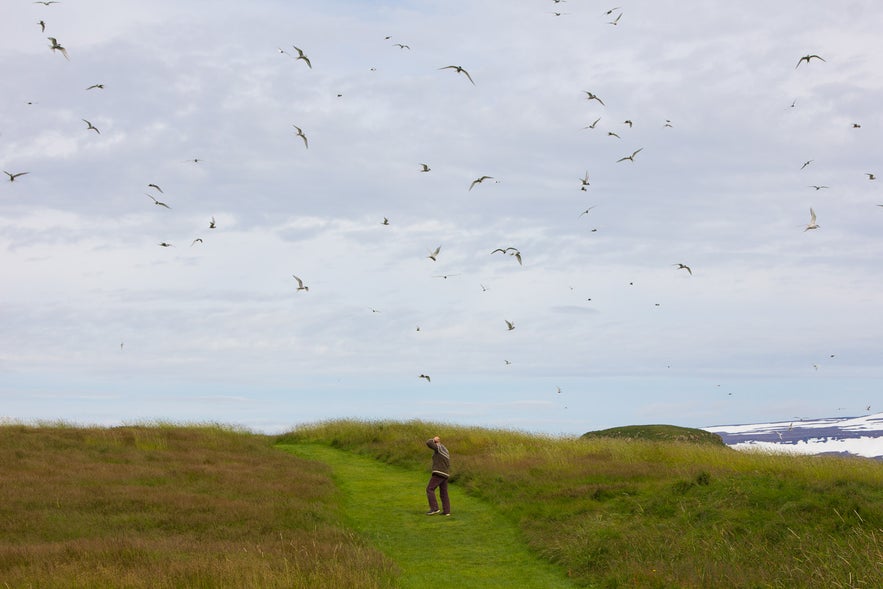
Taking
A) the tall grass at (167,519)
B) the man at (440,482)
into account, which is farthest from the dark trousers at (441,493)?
the tall grass at (167,519)

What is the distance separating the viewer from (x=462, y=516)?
22.6 metres

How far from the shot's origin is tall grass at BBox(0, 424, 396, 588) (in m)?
14.1

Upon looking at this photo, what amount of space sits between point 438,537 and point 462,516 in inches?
99.9

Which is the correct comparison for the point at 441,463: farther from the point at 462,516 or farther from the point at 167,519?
the point at 167,519

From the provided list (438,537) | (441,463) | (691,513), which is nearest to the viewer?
(691,513)

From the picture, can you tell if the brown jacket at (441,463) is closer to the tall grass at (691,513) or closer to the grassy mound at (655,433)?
the tall grass at (691,513)

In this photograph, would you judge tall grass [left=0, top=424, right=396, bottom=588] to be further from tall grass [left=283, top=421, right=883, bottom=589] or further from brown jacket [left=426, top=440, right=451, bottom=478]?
tall grass [left=283, top=421, right=883, bottom=589]

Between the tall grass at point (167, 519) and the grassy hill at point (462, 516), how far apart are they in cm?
6

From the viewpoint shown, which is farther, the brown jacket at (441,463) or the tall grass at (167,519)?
the brown jacket at (441,463)

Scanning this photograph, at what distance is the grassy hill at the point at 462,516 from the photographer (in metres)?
14.4

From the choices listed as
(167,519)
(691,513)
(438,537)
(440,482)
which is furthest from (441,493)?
(167,519)

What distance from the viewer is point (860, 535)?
650 inches

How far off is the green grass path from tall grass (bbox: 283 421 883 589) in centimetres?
60

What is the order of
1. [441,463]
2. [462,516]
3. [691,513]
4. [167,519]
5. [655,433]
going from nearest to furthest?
[691,513], [167,519], [462,516], [441,463], [655,433]
